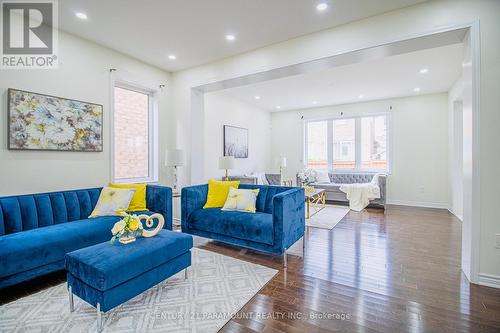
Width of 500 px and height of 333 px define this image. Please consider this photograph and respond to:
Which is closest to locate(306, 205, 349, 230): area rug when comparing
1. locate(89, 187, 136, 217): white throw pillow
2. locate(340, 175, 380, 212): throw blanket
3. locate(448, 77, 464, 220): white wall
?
locate(340, 175, 380, 212): throw blanket

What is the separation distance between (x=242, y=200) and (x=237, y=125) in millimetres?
3974

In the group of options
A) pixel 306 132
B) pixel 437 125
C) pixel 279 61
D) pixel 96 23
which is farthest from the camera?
pixel 306 132

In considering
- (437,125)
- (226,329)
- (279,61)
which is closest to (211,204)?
(226,329)

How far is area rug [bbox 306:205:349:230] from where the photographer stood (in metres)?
4.54

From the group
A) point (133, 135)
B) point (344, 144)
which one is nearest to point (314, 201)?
point (344, 144)

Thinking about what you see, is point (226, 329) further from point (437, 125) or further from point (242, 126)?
point (437, 125)

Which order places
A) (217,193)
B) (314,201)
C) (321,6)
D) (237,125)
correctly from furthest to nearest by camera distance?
(237,125) → (314,201) → (217,193) → (321,6)

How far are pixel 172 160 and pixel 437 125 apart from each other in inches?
264

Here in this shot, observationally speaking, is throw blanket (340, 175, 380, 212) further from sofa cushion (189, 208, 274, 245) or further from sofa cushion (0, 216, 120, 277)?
sofa cushion (0, 216, 120, 277)

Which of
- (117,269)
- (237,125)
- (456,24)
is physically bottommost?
(117,269)

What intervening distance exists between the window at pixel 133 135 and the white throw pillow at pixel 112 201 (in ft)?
2.47

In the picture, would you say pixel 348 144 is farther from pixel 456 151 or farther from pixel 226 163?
pixel 226 163

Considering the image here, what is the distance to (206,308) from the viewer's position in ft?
6.77

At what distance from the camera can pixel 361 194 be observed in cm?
605
